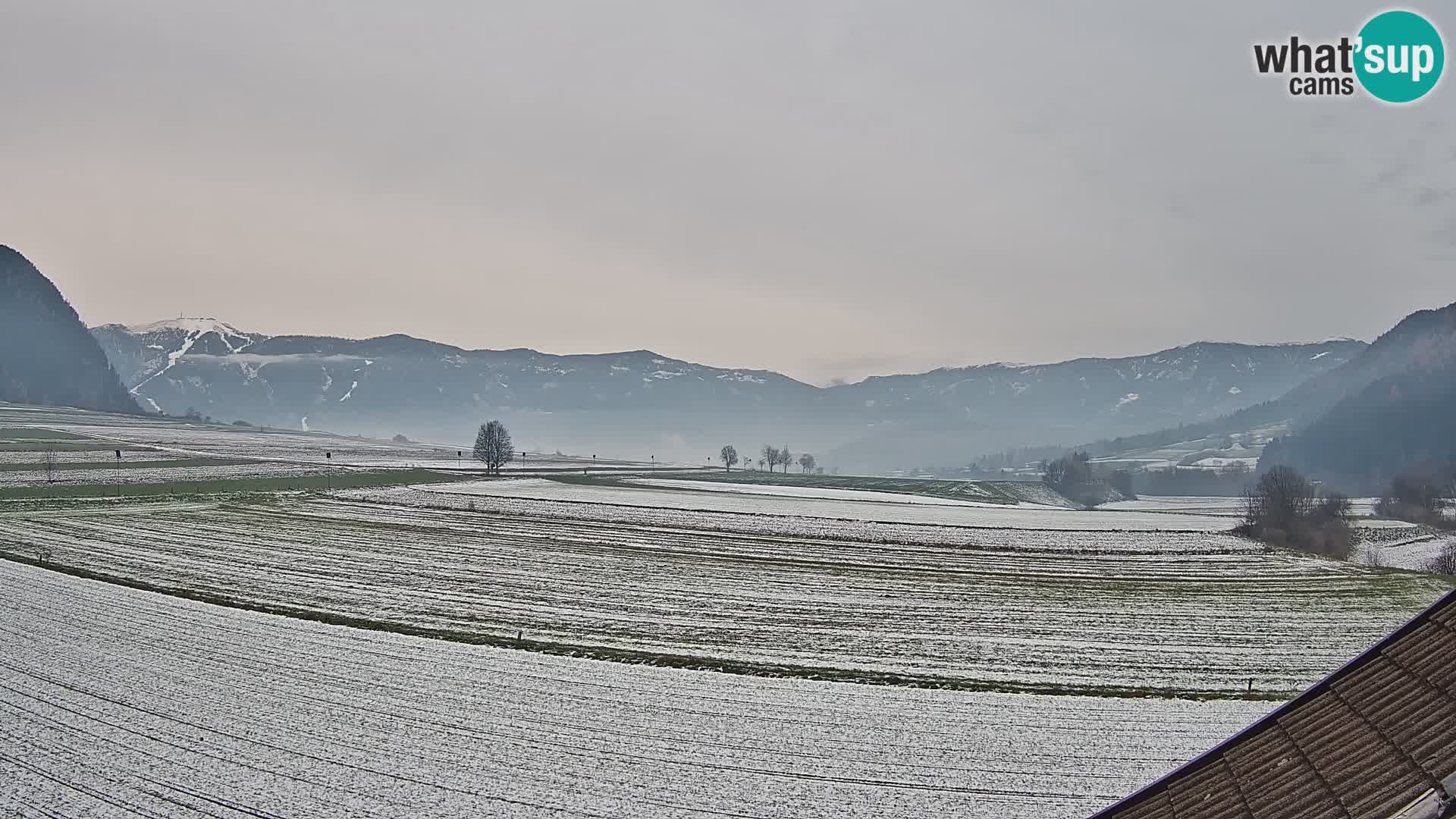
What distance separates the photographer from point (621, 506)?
8069cm

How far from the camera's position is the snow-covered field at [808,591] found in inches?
1136

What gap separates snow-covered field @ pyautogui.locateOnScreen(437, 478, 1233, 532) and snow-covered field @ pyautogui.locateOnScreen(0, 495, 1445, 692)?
53.4ft

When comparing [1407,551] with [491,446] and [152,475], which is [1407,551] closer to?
[491,446]

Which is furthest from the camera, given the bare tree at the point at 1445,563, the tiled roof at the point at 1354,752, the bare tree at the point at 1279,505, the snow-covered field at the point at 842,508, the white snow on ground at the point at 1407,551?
the snow-covered field at the point at 842,508

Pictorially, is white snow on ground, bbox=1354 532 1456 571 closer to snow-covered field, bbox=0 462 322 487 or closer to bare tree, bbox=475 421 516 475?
bare tree, bbox=475 421 516 475

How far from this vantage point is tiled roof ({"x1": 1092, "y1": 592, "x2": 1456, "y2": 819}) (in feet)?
18.8

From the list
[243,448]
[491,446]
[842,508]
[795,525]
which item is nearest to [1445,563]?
[795,525]

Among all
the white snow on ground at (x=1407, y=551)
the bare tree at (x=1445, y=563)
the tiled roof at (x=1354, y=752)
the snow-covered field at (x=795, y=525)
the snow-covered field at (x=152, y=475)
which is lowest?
the white snow on ground at (x=1407, y=551)

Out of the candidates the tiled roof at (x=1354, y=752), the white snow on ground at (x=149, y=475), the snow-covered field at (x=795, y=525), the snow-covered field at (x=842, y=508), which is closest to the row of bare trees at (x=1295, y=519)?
the snow-covered field at (x=842, y=508)

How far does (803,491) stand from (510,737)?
10470cm

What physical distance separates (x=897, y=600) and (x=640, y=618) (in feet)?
41.0

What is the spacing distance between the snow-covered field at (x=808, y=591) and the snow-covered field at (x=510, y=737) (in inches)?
133

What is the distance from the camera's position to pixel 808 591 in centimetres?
4097

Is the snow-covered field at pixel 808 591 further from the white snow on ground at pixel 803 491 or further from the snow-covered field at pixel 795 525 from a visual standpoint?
the white snow on ground at pixel 803 491
